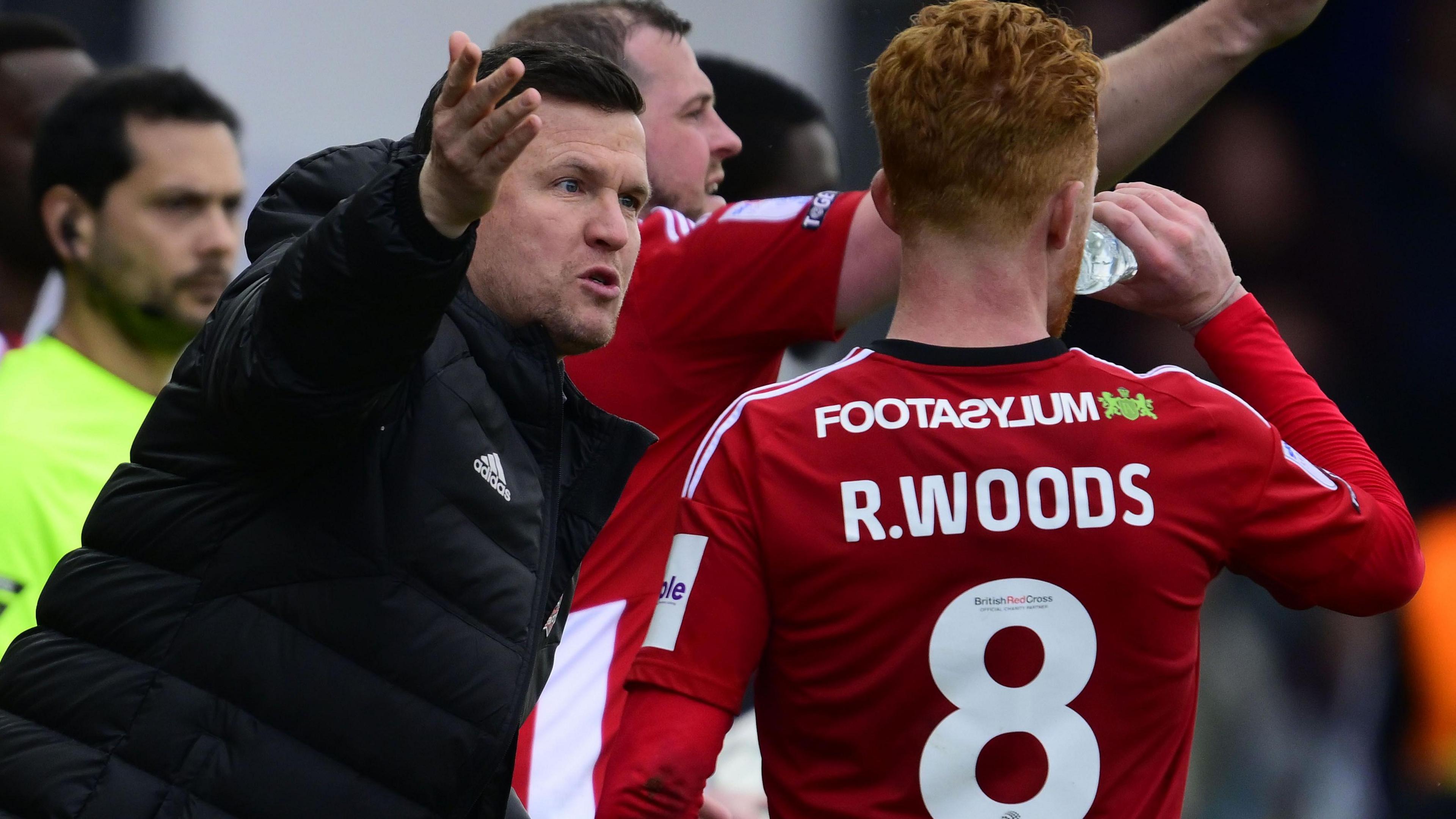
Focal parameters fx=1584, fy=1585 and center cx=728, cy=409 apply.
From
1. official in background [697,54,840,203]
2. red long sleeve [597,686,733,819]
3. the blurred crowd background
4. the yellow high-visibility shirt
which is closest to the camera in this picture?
red long sleeve [597,686,733,819]

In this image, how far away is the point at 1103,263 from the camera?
2.03 m

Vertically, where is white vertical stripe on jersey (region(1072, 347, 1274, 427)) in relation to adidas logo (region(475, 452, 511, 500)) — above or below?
above

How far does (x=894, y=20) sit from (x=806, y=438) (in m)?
3.59

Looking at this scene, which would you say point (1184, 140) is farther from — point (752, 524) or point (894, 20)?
point (752, 524)

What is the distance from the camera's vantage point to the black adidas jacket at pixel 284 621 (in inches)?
67.7

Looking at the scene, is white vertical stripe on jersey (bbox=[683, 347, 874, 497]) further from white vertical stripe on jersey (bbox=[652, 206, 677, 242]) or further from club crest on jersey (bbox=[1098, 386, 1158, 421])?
white vertical stripe on jersey (bbox=[652, 206, 677, 242])

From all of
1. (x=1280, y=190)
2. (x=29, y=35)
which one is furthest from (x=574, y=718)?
(x=1280, y=190)

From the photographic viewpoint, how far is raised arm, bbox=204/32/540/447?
1.47 meters

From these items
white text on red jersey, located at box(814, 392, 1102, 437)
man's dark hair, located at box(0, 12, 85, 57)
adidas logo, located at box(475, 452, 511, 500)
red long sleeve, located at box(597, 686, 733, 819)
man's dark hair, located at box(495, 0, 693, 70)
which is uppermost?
white text on red jersey, located at box(814, 392, 1102, 437)

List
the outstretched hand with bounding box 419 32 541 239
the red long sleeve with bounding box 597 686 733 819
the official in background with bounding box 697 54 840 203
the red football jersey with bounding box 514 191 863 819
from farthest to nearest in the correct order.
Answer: the official in background with bounding box 697 54 840 203 → the red football jersey with bounding box 514 191 863 819 → the red long sleeve with bounding box 597 686 733 819 → the outstretched hand with bounding box 419 32 541 239

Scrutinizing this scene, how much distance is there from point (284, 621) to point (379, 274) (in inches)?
18.9

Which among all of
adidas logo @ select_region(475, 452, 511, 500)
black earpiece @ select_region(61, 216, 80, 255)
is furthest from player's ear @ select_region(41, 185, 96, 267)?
adidas logo @ select_region(475, 452, 511, 500)

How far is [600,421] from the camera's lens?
211 cm

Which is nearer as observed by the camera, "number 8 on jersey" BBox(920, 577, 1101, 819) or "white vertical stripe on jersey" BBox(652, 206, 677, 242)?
"number 8 on jersey" BBox(920, 577, 1101, 819)
